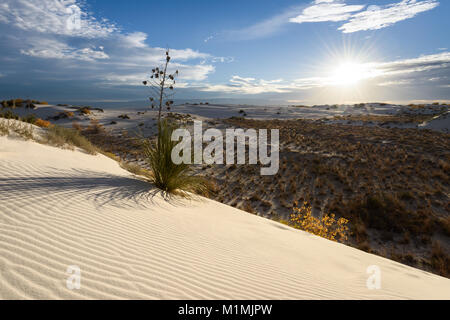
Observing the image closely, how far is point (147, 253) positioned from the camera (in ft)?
8.25

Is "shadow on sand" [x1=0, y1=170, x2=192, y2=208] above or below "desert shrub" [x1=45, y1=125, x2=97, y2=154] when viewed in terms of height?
below

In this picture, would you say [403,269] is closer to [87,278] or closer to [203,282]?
[203,282]

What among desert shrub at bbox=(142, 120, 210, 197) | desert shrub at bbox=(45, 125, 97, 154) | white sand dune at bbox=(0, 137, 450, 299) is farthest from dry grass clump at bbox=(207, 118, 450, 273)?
desert shrub at bbox=(45, 125, 97, 154)

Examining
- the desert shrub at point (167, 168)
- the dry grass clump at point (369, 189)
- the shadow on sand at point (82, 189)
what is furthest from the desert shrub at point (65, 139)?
the dry grass clump at point (369, 189)

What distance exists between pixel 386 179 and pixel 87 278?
11.0 m

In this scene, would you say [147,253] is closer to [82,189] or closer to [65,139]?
[82,189]

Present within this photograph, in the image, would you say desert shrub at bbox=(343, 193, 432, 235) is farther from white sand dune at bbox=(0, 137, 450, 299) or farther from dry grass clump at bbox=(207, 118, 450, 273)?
white sand dune at bbox=(0, 137, 450, 299)

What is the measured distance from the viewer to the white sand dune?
6.34 feet

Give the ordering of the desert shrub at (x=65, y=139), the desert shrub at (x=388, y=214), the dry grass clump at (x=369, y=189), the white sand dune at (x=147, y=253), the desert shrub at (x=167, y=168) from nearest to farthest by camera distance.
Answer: the white sand dune at (x=147, y=253), the desert shrub at (x=167, y=168), the dry grass clump at (x=369, y=189), the desert shrub at (x=388, y=214), the desert shrub at (x=65, y=139)

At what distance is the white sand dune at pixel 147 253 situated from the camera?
6.34ft

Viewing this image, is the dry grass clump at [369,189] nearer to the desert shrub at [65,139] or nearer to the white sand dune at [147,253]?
the white sand dune at [147,253]

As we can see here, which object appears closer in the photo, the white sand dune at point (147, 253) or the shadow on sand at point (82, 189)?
the white sand dune at point (147, 253)
